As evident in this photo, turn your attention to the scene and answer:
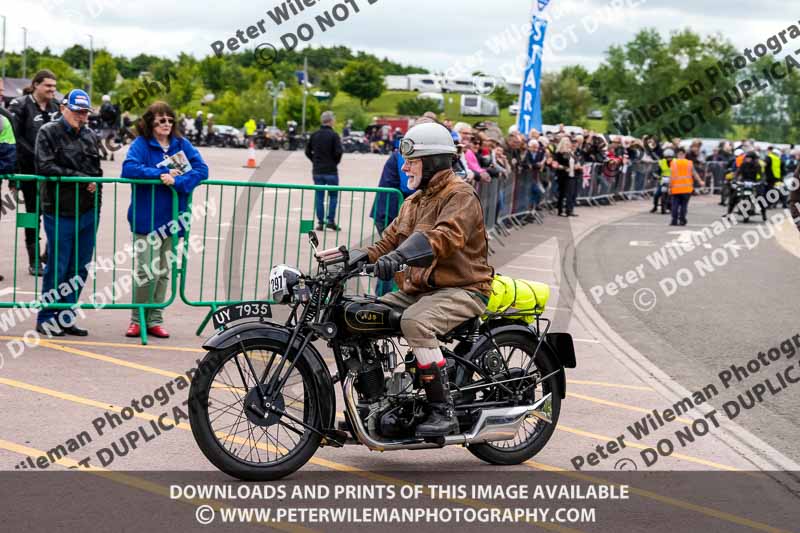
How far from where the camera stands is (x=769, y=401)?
8.06m

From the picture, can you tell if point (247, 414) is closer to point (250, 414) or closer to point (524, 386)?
point (250, 414)

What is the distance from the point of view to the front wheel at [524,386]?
5988 millimetres

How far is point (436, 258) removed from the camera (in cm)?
561

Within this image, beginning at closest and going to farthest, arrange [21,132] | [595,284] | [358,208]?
[21,132] → [595,284] → [358,208]

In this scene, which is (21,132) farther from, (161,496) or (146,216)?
(161,496)

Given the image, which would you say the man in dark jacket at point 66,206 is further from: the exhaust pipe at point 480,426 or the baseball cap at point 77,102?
the exhaust pipe at point 480,426

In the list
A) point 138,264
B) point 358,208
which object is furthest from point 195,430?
point 358,208

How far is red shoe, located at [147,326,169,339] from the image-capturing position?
351 inches

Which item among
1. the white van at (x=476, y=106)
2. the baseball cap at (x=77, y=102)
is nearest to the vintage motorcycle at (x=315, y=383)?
the baseball cap at (x=77, y=102)

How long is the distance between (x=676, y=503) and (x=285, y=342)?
2137mm

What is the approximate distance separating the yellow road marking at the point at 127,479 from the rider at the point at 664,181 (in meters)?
24.0

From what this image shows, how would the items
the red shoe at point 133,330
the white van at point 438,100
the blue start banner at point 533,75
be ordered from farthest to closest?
the white van at point 438,100 → the blue start banner at point 533,75 → the red shoe at point 133,330

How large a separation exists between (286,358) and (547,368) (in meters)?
1.59

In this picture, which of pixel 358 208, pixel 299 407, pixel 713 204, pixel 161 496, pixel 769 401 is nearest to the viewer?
pixel 161 496
